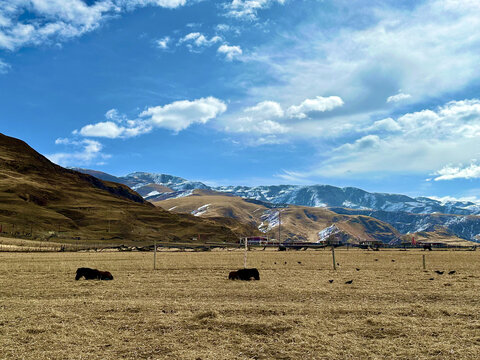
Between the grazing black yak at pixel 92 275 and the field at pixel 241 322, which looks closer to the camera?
the field at pixel 241 322

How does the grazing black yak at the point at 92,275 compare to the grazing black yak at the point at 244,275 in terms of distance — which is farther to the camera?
the grazing black yak at the point at 92,275

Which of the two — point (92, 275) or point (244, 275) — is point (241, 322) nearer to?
point (244, 275)

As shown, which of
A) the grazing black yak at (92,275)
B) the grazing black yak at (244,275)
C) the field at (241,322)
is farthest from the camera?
the grazing black yak at (92,275)

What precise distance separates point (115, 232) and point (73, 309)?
177 metres

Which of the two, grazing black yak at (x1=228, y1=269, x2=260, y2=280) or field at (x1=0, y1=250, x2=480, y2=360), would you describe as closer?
field at (x1=0, y1=250, x2=480, y2=360)

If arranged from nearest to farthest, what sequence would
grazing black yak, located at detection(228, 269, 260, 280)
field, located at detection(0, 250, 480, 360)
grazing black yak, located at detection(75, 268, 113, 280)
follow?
field, located at detection(0, 250, 480, 360) < grazing black yak, located at detection(228, 269, 260, 280) < grazing black yak, located at detection(75, 268, 113, 280)

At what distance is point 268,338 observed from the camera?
1148 centimetres

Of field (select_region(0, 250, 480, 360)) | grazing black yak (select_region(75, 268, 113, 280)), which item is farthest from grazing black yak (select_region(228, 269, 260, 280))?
grazing black yak (select_region(75, 268, 113, 280))

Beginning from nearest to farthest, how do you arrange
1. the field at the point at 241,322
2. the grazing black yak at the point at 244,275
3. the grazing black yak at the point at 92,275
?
the field at the point at 241,322
the grazing black yak at the point at 244,275
the grazing black yak at the point at 92,275

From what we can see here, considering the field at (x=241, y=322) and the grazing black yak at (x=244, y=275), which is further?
the grazing black yak at (x=244, y=275)

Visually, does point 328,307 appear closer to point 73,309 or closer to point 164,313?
point 164,313

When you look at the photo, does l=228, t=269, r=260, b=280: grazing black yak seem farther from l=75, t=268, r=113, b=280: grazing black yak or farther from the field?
l=75, t=268, r=113, b=280: grazing black yak

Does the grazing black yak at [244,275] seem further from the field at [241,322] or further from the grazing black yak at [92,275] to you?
Result: the grazing black yak at [92,275]

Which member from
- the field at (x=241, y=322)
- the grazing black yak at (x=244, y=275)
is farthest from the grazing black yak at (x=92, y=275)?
the grazing black yak at (x=244, y=275)
